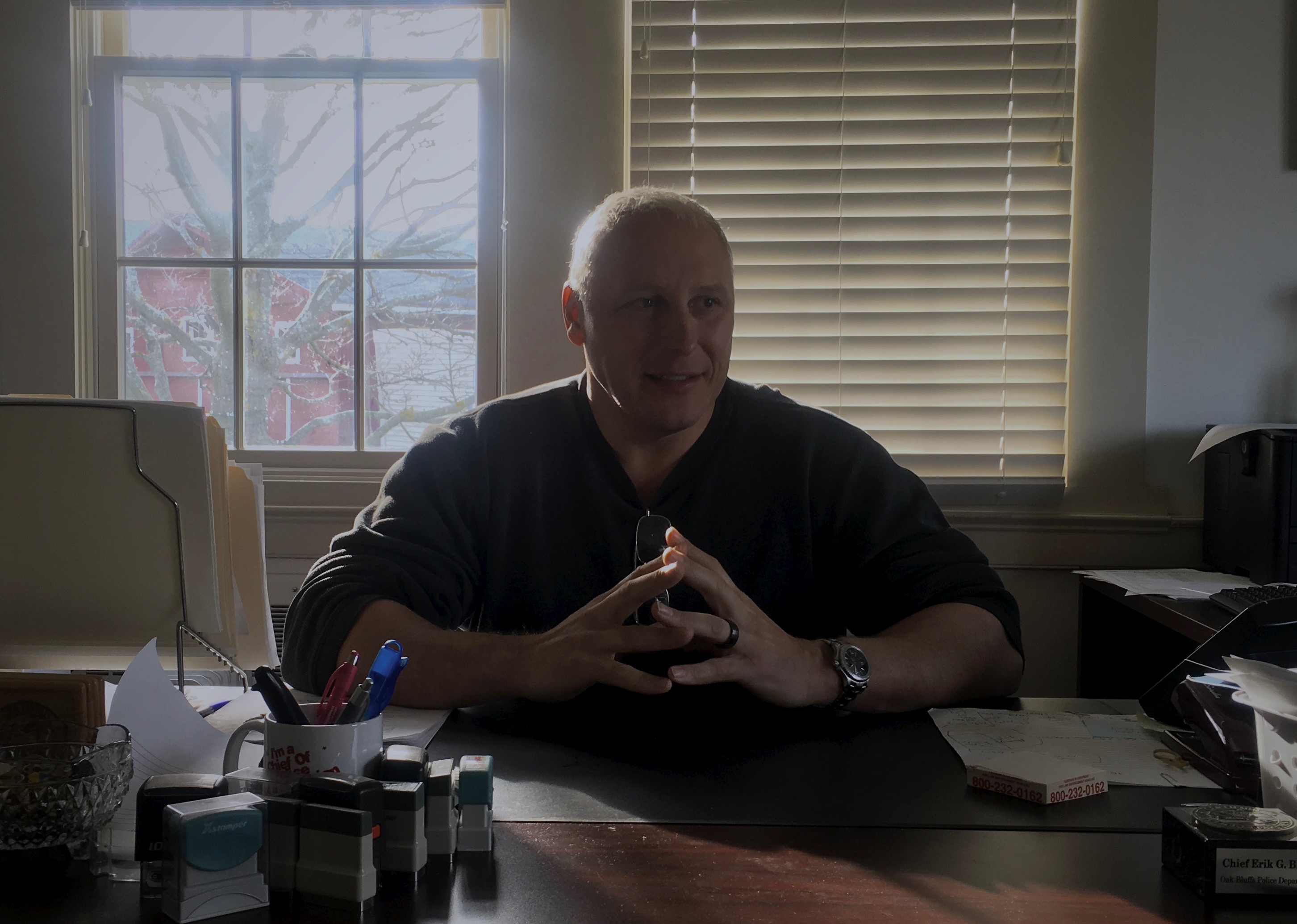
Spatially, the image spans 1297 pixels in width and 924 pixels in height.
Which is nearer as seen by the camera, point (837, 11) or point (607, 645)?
point (607, 645)

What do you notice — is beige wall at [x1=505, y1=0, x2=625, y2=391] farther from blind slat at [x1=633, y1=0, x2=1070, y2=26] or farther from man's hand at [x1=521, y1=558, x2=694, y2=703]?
man's hand at [x1=521, y1=558, x2=694, y2=703]

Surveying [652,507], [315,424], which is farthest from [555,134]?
[652,507]

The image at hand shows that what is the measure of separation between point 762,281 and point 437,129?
925 mm

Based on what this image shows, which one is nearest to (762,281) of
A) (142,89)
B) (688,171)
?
(688,171)

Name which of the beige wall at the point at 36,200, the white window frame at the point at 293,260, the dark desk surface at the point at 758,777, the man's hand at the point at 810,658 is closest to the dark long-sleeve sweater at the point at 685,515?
the man's hand at the point at 810,658

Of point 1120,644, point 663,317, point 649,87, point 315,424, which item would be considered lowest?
point 1120,644

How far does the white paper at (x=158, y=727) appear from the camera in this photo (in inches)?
31.8

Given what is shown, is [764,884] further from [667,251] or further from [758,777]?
[667,251]

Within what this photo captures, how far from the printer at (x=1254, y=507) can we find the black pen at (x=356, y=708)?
187 centimetres

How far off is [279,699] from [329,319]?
2.03m

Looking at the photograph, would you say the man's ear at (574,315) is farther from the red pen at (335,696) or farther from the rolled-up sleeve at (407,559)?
the red pen at (335,696)

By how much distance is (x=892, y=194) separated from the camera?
2.40m

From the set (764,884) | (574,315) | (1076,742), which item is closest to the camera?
(764,884)

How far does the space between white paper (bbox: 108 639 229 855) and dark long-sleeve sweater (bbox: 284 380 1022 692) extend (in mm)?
537
